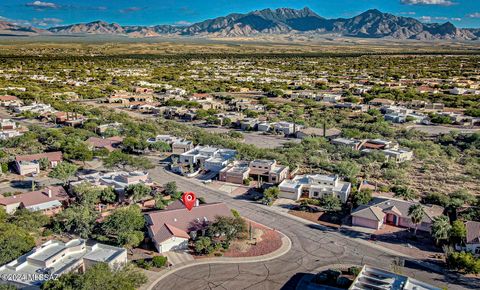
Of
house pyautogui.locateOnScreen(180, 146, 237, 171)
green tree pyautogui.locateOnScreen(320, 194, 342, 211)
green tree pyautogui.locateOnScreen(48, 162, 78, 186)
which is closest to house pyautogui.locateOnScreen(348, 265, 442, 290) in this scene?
green tree pyautogui.locateOnScreen(320, 194, 342, 211)

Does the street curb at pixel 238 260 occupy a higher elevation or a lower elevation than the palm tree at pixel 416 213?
lower

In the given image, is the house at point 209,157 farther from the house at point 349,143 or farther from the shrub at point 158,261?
the shrub at point 158,261

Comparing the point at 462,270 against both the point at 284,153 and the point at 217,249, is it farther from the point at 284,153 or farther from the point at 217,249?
the point at 284,153

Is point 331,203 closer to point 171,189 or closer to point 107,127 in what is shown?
point 171,189

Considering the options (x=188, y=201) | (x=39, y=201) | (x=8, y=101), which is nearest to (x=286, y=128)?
(x=188, y=201)

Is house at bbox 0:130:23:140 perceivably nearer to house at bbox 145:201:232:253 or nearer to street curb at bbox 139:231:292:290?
house at bbox 145:201:232:253

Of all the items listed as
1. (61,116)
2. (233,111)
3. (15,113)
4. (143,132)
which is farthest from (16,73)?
(143,132)

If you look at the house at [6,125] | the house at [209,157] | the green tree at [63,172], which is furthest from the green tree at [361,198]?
the house at [6,125]
